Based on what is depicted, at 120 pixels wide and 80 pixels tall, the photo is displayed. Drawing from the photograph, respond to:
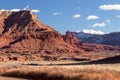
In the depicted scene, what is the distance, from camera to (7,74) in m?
44.2

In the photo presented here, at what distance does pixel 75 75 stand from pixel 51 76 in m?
4.35

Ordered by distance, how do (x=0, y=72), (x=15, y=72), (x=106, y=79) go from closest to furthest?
(x=106, y=79) → (x=15, y=72) → (x=0, y=72)

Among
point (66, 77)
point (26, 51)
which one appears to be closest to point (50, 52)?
point (26, 51)

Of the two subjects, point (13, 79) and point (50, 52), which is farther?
point (50, 52)

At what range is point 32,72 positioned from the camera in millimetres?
40938

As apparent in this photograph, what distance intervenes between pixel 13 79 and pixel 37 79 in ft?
8.41

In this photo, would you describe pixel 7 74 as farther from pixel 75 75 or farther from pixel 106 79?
pixel 106 79

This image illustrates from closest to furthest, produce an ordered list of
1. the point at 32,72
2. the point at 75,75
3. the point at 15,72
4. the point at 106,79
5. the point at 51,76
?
the point at 106,79 → the point at 75,75 → the point at 51,76 → the point at 32,72 → the point at 15,72

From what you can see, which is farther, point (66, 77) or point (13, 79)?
point (13, 79)

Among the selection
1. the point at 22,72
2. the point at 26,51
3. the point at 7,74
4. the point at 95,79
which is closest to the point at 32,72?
the point at 22,72

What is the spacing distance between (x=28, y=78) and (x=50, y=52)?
530 feet

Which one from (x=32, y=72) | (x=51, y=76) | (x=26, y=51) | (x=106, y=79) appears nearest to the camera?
(x=106, y=79)

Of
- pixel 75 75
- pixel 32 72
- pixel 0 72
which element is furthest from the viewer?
pixel 0 72

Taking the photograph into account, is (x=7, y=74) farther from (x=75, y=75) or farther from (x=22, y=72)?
(x=75, y=75)
